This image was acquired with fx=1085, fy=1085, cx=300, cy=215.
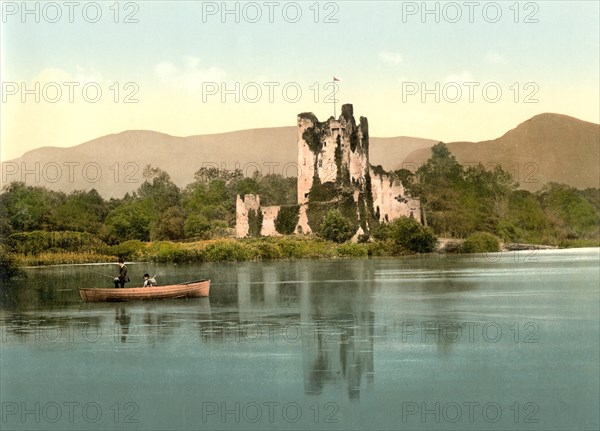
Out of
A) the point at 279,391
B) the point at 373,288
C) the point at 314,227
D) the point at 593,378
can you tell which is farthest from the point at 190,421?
the point at 314,227

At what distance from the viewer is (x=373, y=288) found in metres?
33.2

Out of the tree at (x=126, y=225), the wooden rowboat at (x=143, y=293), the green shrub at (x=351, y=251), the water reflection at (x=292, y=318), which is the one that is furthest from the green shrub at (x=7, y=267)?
the green shrub at (x=351, y=251)

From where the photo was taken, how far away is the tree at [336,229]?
201ft

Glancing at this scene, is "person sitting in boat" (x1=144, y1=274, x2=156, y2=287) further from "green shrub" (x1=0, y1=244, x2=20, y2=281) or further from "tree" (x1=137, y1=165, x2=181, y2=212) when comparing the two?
"tree" (x1=137, y1=165, x2=181, y2=212)

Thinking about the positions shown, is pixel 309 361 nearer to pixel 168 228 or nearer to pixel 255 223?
pixel 255 223

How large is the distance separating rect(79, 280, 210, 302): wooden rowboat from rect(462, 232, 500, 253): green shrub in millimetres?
35292

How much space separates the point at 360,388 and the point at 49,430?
457cm

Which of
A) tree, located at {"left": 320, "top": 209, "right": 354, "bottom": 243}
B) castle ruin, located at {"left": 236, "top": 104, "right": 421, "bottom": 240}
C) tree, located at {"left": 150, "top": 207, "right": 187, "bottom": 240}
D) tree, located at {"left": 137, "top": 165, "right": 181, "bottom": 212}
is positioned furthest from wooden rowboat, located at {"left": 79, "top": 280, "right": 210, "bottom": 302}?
tree, located at {"left": 137, "top": 165, "right": 181, "bottom": 212}

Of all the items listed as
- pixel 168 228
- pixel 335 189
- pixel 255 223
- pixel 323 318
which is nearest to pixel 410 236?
pixel 335 189

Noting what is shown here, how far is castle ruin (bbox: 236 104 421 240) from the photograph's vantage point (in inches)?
2501

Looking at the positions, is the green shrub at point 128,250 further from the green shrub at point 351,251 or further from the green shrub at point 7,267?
the green shrub at point 7,267

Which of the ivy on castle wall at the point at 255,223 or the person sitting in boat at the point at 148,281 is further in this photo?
the ivy on castle wall at the point at 255,223

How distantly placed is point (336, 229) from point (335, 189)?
440 centimetres

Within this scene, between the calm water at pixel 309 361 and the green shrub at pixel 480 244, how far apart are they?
3087 cm
